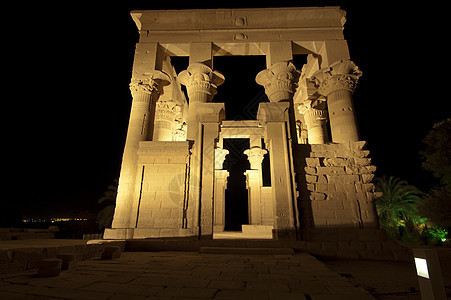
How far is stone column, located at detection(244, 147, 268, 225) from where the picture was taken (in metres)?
15.3

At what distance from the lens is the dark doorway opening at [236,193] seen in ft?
102

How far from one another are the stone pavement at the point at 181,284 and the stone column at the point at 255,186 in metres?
11.2

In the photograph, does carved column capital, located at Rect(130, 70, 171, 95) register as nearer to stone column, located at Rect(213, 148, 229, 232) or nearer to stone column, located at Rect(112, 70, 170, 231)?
stone column, located at Rect(112, 70, 170, 231)

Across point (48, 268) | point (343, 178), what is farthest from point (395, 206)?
point (48, 268)

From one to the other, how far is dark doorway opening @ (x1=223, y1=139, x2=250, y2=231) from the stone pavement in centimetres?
2606

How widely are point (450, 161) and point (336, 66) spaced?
14.5 meters

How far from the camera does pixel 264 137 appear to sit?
9555 millimetres

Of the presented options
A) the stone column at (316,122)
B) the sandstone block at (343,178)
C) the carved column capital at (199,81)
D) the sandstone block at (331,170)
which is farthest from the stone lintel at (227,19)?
the sandstone block at (343,178)

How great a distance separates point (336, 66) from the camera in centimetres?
1012

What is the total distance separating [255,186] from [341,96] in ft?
27.3

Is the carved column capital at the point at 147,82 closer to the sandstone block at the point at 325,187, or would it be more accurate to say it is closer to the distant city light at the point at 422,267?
the sandstone block at the point at 325,187

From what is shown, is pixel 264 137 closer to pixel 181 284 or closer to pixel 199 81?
pixel 199 81

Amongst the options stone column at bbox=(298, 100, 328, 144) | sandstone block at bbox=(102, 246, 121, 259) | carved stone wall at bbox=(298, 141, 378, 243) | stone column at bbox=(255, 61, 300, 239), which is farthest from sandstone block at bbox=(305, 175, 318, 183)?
sandstone block at bbox=(102, 246, 121, 259)

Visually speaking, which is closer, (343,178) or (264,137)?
A: (343,178)
